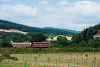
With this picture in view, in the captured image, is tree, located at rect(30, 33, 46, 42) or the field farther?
tree, located at rect(30, 33, 46, 42)

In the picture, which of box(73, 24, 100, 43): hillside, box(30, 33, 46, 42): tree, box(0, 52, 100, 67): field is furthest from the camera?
box(30, 33, 46, 42): tree

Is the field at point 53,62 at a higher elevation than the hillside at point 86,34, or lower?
lower

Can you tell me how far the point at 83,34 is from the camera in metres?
126

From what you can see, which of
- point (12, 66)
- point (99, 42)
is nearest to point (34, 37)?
point (99, 42)

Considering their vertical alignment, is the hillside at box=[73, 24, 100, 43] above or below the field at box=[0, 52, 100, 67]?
above

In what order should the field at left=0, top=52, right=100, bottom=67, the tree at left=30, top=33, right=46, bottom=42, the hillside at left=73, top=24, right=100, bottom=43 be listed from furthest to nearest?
the tree at left=30, top=33, right=46, bottom=42, the hillside at left=73, top=24, right=100, bottom=43, the field at left=0, top=52, right=100, bottom=67

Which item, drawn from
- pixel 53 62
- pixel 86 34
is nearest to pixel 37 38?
pixel 86 34

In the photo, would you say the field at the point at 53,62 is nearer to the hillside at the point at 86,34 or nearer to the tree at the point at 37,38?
the hillside at the point at 86,34

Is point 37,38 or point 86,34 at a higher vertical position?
point 86,34

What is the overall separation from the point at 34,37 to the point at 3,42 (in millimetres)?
29671

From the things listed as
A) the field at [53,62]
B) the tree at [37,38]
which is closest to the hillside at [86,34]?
the tree at [37,38]

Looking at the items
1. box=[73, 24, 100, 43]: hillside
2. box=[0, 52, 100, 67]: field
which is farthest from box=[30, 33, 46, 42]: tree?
box=[0, 52, 100, 67]: field

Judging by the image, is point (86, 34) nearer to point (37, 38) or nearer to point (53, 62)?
point (37, 38)

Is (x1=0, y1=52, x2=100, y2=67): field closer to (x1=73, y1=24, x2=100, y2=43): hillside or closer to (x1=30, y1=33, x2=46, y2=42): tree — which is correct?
(x1=73, y1=24, x2=100, y2=43): hillside
